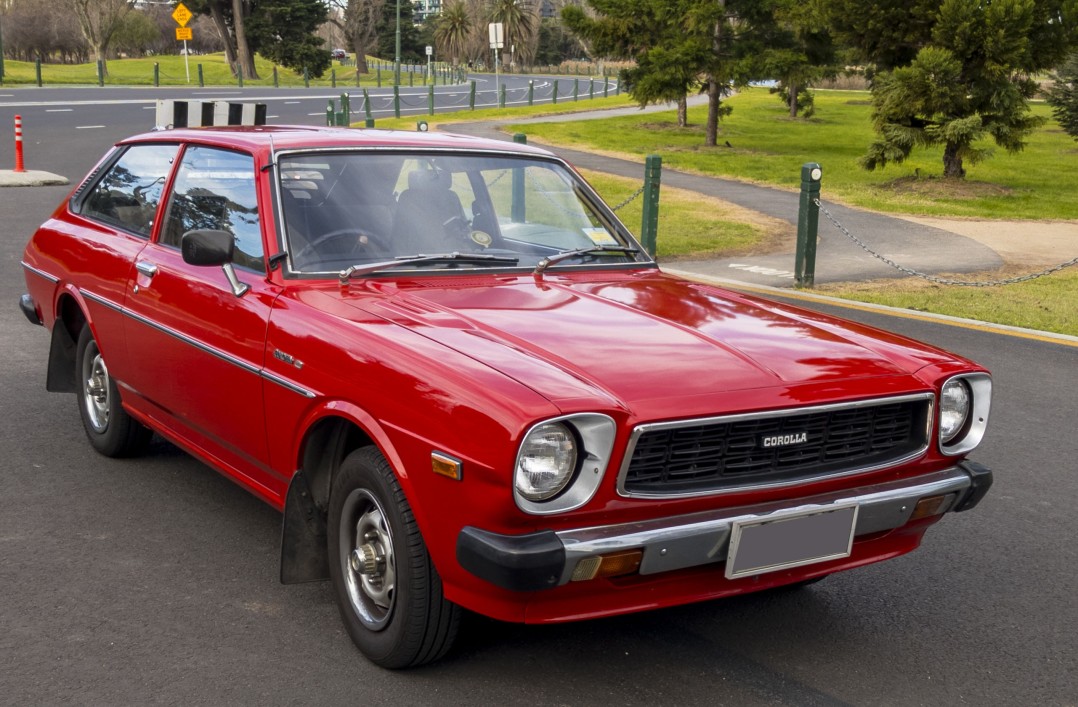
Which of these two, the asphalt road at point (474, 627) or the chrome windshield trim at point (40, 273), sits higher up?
the chrome windshield trim at point (40, 273)

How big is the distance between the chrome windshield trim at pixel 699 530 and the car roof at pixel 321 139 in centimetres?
217

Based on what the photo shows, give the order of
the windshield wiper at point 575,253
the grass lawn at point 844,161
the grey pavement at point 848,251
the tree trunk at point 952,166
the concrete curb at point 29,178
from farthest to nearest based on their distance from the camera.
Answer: the tree trunk at point 952,166, the grass lawn at point 844,161, the concrete curb at point 29,178, the grey pavement at point 848,251, the windshield wiper at point 575,253

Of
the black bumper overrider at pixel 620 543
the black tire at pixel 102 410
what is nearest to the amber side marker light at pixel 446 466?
the black bumper overrider at pixel 620 543

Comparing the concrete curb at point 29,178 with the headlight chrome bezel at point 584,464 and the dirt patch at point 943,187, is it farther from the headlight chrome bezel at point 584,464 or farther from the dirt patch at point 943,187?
the headlight chrome bezel at point 584,464

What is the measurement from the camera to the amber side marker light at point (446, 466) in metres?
3.11

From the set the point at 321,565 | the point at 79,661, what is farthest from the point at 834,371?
the point at 79,661

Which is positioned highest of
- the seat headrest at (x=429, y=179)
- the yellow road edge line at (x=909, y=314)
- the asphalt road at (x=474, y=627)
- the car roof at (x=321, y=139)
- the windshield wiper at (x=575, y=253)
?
the car roof at (x=321, y=139)

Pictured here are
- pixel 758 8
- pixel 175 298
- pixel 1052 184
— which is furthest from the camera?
pixel 758 8

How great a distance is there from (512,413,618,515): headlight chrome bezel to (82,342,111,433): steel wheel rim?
3.23 metres

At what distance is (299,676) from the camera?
3.53 metres

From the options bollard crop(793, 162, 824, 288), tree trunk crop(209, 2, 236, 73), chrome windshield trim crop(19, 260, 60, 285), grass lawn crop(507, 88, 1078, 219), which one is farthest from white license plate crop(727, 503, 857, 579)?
tree trunk crop(209, 2, 236, 73)

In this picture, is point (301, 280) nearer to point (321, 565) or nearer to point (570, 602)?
point (321, 565)

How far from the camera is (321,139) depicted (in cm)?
464

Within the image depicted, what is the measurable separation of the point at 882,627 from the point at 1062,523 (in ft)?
4.99
